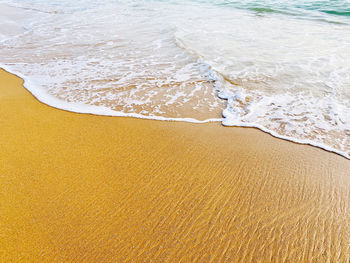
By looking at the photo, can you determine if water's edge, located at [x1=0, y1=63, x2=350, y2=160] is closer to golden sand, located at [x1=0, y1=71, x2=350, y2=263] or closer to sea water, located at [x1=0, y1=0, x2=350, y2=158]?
sea water, located at [x1=0, y1=0, x2=350, y2=158]

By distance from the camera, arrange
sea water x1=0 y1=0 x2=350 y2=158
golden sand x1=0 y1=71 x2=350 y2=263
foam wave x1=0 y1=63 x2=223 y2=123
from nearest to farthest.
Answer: golden sand x1=0 y1=71 x2=350 y2=263
foam wave x1=0 y1=63 x2=223 y2=123
sea water x1=0 y1=0 x2=350 y2=158

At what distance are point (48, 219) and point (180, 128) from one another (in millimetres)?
2092

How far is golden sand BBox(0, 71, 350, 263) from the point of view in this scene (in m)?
2.00

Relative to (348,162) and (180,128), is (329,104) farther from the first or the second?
(180,128)

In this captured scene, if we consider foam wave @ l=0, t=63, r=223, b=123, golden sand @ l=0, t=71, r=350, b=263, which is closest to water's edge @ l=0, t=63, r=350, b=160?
foam wave @ l=0, t=63, r=223, b=123

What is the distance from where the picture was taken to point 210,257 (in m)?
1.95

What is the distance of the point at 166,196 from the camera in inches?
96.6

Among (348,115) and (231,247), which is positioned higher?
(348,115)

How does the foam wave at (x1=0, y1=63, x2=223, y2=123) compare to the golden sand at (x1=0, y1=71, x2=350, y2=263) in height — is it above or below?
above

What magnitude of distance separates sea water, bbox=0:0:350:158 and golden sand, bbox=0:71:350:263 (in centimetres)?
68

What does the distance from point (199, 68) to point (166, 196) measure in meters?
4.32

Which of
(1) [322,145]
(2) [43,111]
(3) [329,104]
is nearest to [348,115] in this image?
(3) [329,104]

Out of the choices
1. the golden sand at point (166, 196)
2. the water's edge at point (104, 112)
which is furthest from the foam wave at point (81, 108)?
the golden sand at point (166, 196)

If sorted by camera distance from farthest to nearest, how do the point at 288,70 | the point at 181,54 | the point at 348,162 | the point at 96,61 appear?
the point at 181,54 < the point at 96,61 < the point at 288,70 < the point at 348,162
